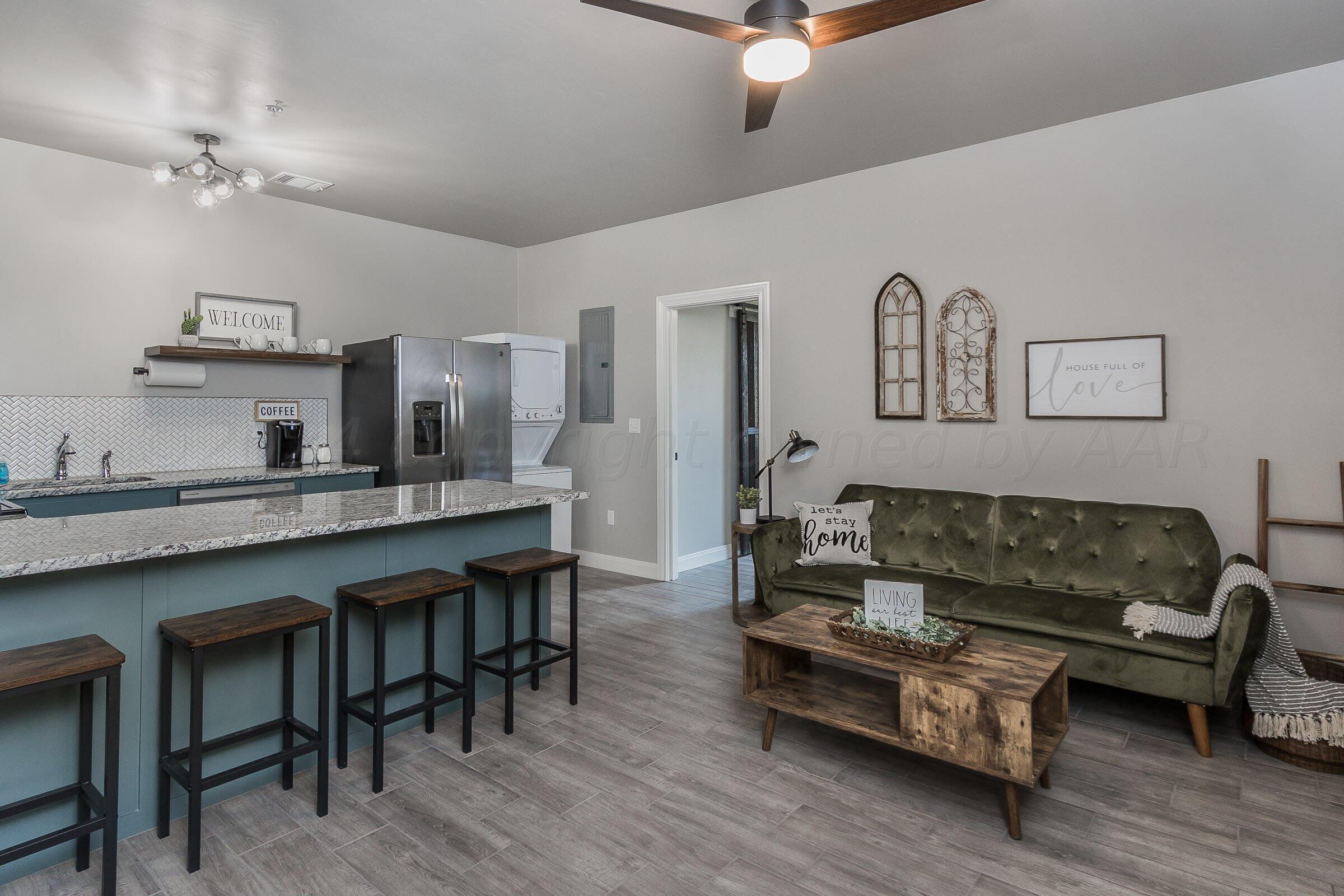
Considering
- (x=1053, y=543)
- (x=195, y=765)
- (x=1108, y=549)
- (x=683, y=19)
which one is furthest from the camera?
(x=1053, y=543)

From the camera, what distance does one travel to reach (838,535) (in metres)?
3.84

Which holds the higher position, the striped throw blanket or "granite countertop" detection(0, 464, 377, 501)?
"granite countertop" detection(0, 464, 377, 501)

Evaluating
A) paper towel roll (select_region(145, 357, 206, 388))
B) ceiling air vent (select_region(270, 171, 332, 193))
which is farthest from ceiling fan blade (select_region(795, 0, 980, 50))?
paper towel roll (select_region(145, 357, 206, 388))

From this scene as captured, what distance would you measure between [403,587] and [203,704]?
26.2 inches

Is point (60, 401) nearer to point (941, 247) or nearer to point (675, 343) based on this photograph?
point (675, 343)

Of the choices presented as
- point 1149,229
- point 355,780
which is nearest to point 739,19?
point 1149,229

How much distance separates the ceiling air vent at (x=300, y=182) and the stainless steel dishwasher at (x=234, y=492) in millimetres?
1777

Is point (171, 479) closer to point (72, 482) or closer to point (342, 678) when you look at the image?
point (72, 482)

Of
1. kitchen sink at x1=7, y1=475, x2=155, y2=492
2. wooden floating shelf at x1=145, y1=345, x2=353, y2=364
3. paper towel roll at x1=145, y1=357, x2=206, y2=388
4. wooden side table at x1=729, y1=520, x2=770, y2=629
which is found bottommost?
wooden side table at x1=729, y1=520, x2=770, y2=629

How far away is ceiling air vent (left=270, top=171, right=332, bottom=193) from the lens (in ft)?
13.4

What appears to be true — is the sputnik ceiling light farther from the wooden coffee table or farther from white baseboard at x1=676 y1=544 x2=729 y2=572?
white baseboard at x1=676 y1=544 x2=729 y2=572

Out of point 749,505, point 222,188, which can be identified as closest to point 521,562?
point 749,505

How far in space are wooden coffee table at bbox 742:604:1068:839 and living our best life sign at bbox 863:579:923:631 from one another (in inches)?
4.4

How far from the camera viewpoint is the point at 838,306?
432cm
